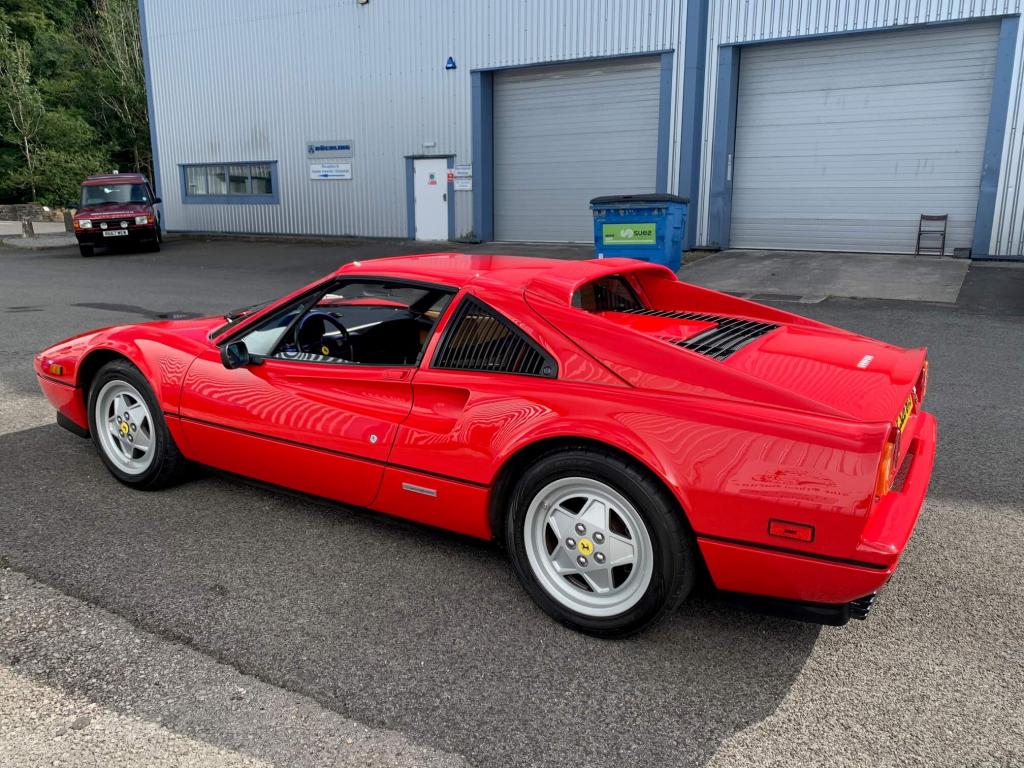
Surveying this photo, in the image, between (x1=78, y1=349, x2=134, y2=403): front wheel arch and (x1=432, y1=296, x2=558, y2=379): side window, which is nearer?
(x1=432, y1=296, x2=558, y2=379): side window

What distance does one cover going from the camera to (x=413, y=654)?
8.72ft

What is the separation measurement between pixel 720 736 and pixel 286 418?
2123 mm

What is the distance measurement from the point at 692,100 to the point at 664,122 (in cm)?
74

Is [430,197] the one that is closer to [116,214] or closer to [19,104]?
[116,214]

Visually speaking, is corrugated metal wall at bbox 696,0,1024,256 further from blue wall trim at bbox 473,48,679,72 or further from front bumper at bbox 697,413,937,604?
front bumper at bbox 697,413,937,604

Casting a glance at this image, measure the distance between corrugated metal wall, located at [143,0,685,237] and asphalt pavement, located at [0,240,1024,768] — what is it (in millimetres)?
15114

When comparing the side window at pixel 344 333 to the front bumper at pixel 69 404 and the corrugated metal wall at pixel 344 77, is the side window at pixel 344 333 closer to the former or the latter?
the front bumper at pixel 69 404

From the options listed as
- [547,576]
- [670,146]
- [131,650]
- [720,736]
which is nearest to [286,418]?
[131,650]

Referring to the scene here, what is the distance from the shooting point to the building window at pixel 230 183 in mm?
24000

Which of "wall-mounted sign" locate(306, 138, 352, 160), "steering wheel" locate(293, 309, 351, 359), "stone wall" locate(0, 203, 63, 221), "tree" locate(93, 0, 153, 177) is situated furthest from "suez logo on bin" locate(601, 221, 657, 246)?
"tree" locate(93, 0, 153, 177)

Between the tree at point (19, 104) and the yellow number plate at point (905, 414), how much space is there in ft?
123

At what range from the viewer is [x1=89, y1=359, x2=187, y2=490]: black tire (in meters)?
3.90

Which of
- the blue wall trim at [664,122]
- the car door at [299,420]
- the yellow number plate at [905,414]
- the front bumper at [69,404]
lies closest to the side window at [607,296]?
the car door at [299,420]

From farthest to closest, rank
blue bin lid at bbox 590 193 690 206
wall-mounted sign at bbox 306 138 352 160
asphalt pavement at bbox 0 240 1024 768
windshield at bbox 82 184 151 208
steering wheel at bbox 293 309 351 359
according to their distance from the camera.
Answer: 1. wall-mounted sign at bbox 306 138 352 160
2. windshield at bbox 82 184 151 208
3. blue bin lid at bbox 590 193 690 206
4. steering wheel at bbox 293 309 351 359
5. asphalt pavement at bbox 0 240 1024 768
